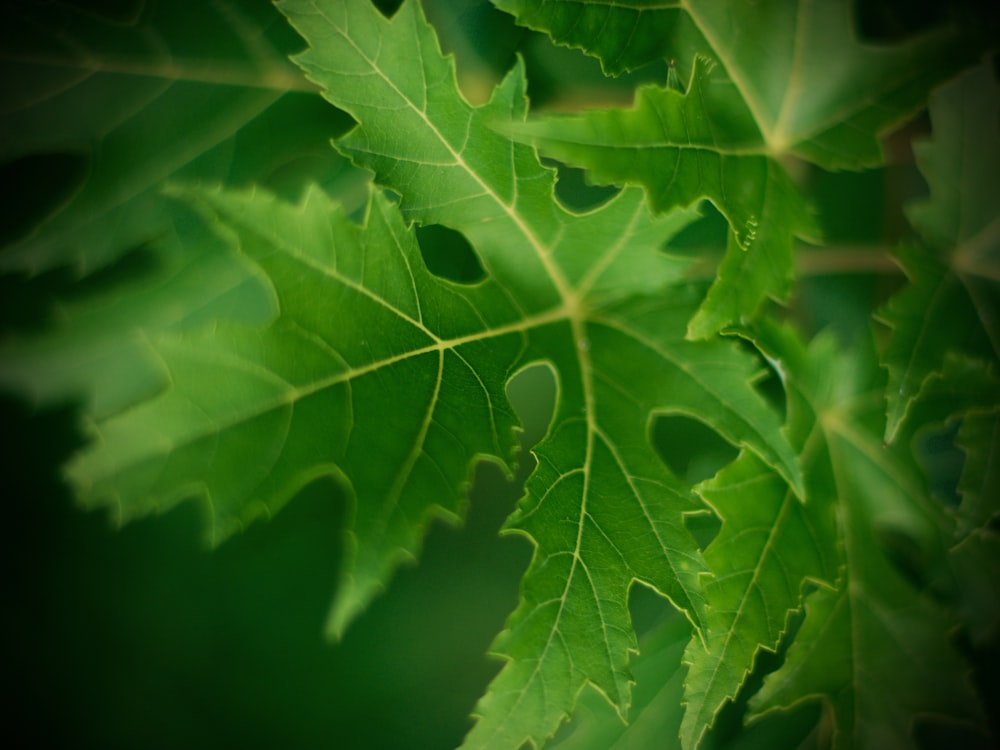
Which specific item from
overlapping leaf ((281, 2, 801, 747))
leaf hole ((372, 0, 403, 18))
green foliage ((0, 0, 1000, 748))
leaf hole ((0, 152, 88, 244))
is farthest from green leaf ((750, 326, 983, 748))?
leaf hole ((0, 152, 88, 244))

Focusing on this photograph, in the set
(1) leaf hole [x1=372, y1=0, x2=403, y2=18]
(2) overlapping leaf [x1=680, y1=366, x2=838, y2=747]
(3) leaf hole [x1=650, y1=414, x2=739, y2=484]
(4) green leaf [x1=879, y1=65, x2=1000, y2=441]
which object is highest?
(1) leaf hole [x1=372, y1=0, x2=403, y2=18]

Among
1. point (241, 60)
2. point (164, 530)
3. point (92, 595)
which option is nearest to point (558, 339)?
point (241, 60)

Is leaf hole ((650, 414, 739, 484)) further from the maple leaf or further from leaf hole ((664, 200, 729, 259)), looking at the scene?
the maple leaf

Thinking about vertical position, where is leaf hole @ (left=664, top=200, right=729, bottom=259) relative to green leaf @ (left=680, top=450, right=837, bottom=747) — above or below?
above

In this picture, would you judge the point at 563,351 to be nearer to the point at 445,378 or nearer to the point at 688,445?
the point at 445,378

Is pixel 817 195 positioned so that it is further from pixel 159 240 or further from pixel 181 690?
pixel 181 690

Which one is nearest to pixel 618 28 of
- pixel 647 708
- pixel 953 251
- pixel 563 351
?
pixel 563 351
